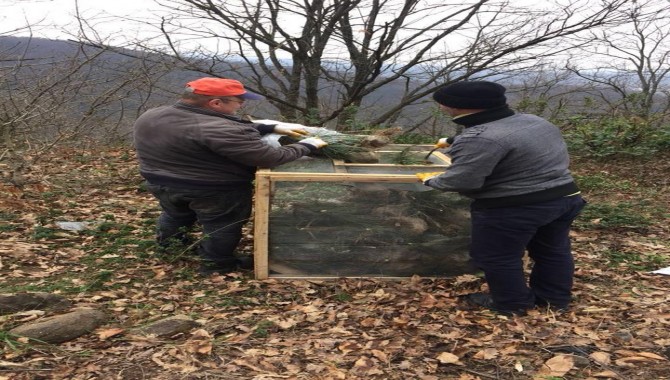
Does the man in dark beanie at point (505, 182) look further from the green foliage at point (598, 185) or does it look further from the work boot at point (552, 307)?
the green foliage at point (598, 185)

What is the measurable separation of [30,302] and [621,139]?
356 inches

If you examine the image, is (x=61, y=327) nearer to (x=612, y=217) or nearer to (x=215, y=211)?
(x=215, y=211)

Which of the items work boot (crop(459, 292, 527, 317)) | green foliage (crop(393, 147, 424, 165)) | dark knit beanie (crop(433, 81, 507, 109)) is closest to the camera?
dark knit beanie (crop(433, 81, 507, 109))

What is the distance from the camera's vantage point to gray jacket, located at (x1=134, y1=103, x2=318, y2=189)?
12.8ft

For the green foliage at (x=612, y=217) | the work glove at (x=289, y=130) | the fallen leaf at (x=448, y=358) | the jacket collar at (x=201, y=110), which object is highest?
the jacket collar at (x=201, y=110)

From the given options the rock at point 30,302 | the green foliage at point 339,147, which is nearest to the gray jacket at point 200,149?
the green foliage at point 339,147

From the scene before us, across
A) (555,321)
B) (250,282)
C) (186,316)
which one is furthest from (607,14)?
(186,316)

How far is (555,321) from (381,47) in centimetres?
541

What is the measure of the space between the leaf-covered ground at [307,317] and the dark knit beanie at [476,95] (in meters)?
1.32

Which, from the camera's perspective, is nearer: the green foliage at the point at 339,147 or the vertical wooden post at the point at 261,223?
the vertical wooden post at the point at 261,223

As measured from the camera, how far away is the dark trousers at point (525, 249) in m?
3.43

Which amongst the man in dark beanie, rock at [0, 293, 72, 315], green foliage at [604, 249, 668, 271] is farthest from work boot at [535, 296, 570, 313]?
rock at [0, 293, 72, 315]

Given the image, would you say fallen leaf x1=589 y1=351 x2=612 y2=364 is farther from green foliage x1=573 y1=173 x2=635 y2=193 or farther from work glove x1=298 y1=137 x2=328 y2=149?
green foliage x1=573 y1=173 x2=635 y2=193

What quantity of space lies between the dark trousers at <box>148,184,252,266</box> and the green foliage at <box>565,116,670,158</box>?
7180mm
